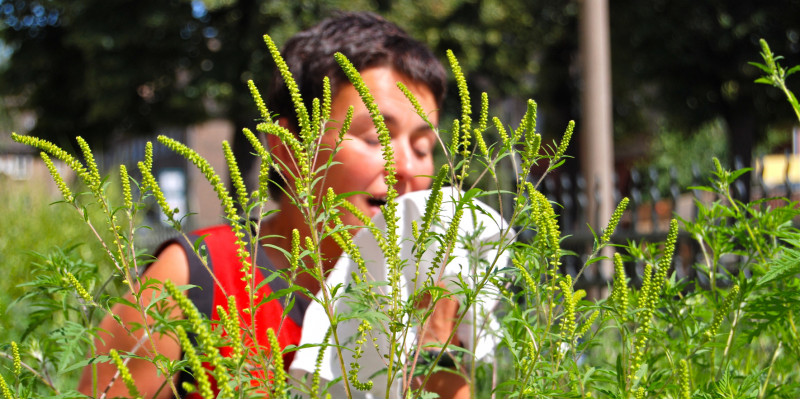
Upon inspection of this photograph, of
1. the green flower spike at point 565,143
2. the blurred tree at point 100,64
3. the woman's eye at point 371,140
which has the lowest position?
the green flower spike at point 565,143

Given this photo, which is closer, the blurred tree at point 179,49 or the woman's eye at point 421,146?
the woman's eye at point 421,146

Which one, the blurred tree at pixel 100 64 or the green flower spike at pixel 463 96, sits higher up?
→ the blurred tree at pixel 100 64

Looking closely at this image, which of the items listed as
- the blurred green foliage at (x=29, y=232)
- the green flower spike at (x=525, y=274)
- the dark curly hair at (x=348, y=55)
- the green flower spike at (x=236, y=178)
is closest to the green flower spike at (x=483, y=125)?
the green flower spike at (x=525, y=274)

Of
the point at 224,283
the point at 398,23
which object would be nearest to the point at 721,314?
the point at 224,283

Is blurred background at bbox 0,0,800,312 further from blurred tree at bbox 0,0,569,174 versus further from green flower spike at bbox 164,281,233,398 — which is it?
green flower spike at bbox 164,281,233,398

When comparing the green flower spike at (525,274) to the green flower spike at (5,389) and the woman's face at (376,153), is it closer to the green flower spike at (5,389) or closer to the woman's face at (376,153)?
the green flower spike at (5,389)

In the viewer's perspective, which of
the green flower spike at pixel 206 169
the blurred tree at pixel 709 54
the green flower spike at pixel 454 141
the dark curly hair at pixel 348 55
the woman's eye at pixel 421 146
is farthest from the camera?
the blurred tree at pixel 709 54

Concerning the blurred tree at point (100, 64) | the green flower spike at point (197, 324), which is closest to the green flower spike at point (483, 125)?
the green flower spike at point (197, 324)

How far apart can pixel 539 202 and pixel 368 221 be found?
184 millimetres

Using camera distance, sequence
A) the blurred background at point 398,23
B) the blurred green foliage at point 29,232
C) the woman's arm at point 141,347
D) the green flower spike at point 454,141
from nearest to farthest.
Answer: the green flower spike at point 454,141, the woman's arm at point 141,347, the blurred green foliage at point 29,232, the blurred background at point 398,23

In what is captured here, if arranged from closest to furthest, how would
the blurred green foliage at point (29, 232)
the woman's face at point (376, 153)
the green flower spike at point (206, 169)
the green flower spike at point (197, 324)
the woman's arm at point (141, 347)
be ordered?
the green flower spike at point (197, 324)
the green flower spike at point (206, 169)
the woman's arm at point (141, 347)
the woman's face at point (376, 153)
the blurred green foliage at point (29, 232)

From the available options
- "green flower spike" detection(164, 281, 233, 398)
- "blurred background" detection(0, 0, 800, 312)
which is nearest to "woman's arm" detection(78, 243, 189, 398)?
"green flower spike" detection(164, 281, 233, 398)

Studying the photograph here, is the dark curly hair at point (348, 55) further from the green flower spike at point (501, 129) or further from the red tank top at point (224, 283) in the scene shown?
the green flower spike at point (501, 129)

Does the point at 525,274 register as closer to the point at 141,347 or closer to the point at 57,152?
the point at 57,152
